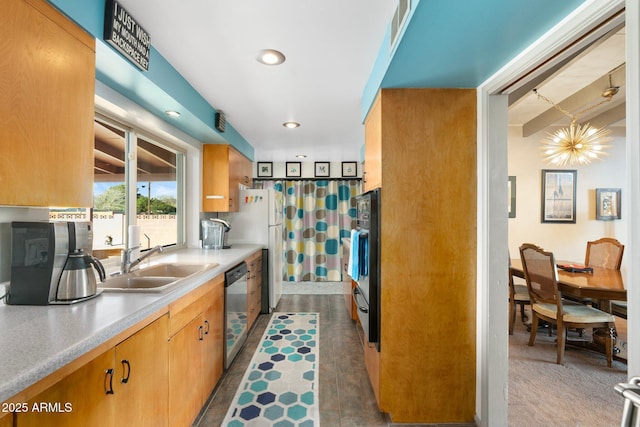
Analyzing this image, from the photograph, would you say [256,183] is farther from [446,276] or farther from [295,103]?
[446,276]

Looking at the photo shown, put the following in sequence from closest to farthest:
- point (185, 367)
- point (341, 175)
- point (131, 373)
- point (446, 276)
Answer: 1. point (131, 373)
2. point (185, 367)
3. point (446, 276)
4. point (341, 175)

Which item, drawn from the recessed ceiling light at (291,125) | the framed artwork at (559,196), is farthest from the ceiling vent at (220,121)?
the framed artwork at (559,196)

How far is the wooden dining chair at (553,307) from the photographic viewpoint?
240cm

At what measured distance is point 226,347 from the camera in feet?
7.44

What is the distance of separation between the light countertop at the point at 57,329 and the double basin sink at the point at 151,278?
17cm

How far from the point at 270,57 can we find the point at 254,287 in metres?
2.39

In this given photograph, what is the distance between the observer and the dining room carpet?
1.79m

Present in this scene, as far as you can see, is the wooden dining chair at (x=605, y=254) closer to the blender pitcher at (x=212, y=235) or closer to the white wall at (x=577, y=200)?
the white wall at (x=577, y=200)

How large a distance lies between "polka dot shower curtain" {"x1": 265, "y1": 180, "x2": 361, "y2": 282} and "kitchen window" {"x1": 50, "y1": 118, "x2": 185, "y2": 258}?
244 centimetres

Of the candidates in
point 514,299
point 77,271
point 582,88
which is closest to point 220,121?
point 77,271

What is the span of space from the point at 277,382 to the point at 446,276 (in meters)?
1.48

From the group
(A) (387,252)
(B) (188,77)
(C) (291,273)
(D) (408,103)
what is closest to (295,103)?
(B) (188,77)

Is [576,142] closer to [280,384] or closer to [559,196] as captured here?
[559,196]

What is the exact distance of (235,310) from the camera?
2465mm
